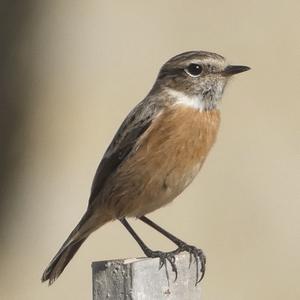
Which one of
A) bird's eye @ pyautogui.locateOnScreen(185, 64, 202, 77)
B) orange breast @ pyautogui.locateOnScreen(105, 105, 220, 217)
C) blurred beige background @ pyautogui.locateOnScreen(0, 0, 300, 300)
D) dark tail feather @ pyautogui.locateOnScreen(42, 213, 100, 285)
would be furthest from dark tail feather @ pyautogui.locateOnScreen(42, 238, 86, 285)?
blurred beige background @ pyautogui.locateOnScreen(0, 0, 300, 300)

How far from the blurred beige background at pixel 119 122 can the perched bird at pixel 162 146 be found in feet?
8.25

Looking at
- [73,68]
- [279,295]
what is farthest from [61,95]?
[279,295]

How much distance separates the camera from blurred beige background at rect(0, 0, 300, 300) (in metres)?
10.6

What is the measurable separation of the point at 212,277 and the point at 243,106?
1433 mm

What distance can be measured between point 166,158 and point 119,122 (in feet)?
9.87

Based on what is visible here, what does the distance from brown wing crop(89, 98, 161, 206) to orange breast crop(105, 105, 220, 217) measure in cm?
6

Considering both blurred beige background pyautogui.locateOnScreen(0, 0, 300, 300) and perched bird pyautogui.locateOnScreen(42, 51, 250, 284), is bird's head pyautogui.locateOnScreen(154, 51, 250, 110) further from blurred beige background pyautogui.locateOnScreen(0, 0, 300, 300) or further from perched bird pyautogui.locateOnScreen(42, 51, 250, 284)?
blurred beige background pyautogui.locateOnScreen(0, 0, 300, 300)

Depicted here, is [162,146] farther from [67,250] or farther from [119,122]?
[119,122]

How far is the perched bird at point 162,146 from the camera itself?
756 centimetres

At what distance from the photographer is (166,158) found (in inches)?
297

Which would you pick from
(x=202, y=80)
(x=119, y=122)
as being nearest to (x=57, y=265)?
(x=202, y=80)

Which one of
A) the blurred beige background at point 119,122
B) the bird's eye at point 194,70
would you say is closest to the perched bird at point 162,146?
the bird's eye at point 194,70

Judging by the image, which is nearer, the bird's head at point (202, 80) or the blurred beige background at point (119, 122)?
the bird's head at point (202, 80)

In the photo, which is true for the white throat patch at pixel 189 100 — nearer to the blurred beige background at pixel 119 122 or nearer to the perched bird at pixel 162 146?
the perched bird at pixel 162 146
